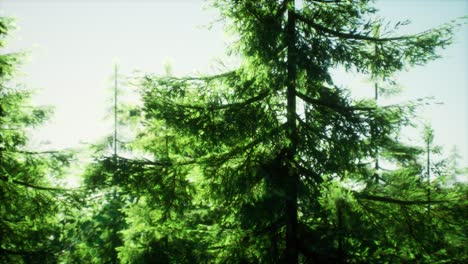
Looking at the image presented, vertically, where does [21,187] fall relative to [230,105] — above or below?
below

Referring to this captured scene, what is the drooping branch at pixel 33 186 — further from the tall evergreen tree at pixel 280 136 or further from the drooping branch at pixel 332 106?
the drooping branch at pixel 332 106

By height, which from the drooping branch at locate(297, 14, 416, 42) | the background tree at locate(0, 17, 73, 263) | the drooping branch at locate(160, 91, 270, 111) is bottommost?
the background tree at locate(0, 17, 73, 263)

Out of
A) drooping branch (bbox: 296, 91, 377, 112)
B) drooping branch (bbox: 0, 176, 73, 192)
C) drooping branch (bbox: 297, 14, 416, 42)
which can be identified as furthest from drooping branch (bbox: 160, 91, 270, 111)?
drooping branch (bbox: 0, 176, 73, 192)

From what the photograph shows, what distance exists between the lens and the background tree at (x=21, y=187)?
289 inches

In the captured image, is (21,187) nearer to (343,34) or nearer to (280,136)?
(280,136)

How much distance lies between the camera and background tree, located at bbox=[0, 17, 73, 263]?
7.33 m

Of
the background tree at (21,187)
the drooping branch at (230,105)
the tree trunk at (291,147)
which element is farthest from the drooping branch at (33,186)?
the tree trunk at (291,147)

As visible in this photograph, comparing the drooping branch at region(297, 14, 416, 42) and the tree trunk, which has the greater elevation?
the drooping branch at region(297, 14, 416, 42)

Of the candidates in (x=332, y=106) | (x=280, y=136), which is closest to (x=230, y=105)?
(x=280, y=136)

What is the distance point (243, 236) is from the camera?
585 centimetres

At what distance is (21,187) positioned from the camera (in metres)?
7.35

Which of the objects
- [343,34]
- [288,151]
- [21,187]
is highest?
[343,34]

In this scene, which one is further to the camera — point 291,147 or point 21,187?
point 21,187

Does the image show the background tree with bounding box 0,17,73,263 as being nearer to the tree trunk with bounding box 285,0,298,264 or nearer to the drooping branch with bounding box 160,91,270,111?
the drooping branch with bounding box 160,91,270,111
